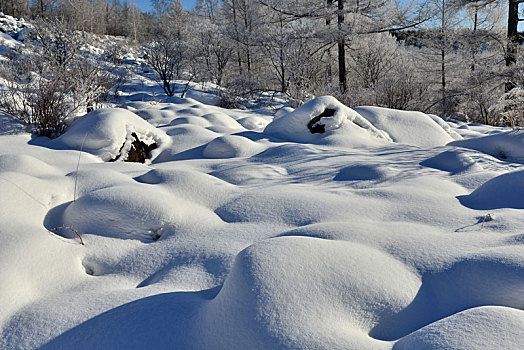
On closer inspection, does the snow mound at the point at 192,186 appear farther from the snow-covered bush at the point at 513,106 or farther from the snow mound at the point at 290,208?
the snow-covered bush at the point at 513,106

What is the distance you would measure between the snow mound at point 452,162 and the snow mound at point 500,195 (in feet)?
1.73

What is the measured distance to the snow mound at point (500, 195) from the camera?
5.88 feet

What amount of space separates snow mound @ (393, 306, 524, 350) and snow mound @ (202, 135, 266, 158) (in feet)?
7.70

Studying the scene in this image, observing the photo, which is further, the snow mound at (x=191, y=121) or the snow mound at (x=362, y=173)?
the snow mound at (x=191, y=121)

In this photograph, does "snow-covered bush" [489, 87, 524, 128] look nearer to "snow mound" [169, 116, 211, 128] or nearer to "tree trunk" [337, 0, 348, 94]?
"snow mound" [169, 116, 211, 128]

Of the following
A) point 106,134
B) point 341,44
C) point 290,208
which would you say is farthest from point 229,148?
point 341,44

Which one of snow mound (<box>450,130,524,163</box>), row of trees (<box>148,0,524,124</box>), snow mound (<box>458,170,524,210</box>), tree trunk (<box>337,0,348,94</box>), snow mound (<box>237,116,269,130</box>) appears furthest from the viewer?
tree trunk (<box>337,0,348,94</box>)

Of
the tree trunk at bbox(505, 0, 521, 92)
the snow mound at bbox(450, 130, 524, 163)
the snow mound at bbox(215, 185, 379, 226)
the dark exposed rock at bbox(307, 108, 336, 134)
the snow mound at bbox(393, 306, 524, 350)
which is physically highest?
the tree trunk at bbox(505, 0, 521, 92)

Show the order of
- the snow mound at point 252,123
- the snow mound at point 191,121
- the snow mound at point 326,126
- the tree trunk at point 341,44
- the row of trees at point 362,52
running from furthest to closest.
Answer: the tree trunk at point 341,44
the row of trees at point 362,52
the snow mound at point 252,123
the snow mound at point 191,121
the snow mound at point 326,126

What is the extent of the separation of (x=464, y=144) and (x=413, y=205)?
76.1 inches

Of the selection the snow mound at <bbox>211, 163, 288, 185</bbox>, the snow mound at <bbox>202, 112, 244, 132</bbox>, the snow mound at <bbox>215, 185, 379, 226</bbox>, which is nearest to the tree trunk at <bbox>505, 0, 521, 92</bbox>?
the snow mound at <bbox>202, 112, 244, 132</bbox>

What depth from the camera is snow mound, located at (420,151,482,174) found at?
8.19 ft

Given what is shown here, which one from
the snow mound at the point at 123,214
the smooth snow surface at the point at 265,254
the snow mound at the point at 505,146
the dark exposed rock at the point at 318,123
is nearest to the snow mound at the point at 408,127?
the dark exposed rock at the point at 318,123

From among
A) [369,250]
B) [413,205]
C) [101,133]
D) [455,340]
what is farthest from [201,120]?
[455,340]
